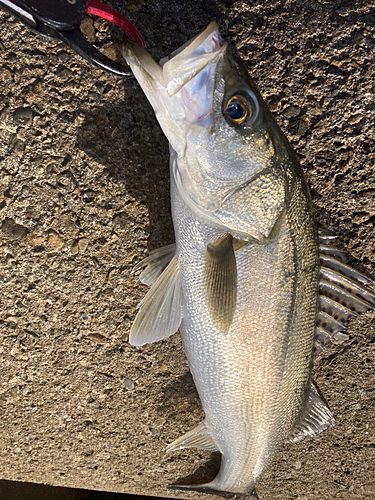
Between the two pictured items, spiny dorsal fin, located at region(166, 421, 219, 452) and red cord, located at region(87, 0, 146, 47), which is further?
spiny dorsal fin, located at region(166, 421, 219, 452)

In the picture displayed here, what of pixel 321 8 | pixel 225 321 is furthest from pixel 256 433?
pixel 321 8

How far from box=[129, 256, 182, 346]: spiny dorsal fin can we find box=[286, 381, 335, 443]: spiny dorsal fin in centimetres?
81

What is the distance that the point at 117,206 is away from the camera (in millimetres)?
1854

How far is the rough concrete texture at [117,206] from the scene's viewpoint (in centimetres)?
178

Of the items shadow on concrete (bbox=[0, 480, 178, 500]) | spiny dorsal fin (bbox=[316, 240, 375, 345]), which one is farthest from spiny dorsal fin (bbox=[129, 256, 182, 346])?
shadow on concrete (bbox=[0, 480, 178, 500])

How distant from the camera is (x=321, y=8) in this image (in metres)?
1.82

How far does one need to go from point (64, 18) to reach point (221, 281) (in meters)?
1.30

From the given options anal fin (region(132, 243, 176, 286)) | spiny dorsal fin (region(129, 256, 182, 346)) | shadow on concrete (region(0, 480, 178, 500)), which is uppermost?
anal fin (region(132, 243, 176, 286))

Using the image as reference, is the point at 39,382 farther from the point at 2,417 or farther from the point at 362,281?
the point at 362,281

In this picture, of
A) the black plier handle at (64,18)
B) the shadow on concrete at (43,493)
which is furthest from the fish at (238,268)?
the shadow on concrete at (43,493)

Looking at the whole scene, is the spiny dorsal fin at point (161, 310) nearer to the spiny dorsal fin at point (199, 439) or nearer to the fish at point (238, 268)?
the fish at point (238, 268)

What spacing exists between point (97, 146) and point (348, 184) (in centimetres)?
137

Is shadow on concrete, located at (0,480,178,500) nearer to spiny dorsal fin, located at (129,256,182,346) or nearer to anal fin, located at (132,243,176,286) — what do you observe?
spiny dorsal fin, located at (129,256,182,346)

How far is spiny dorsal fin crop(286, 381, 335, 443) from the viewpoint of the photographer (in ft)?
5.86
